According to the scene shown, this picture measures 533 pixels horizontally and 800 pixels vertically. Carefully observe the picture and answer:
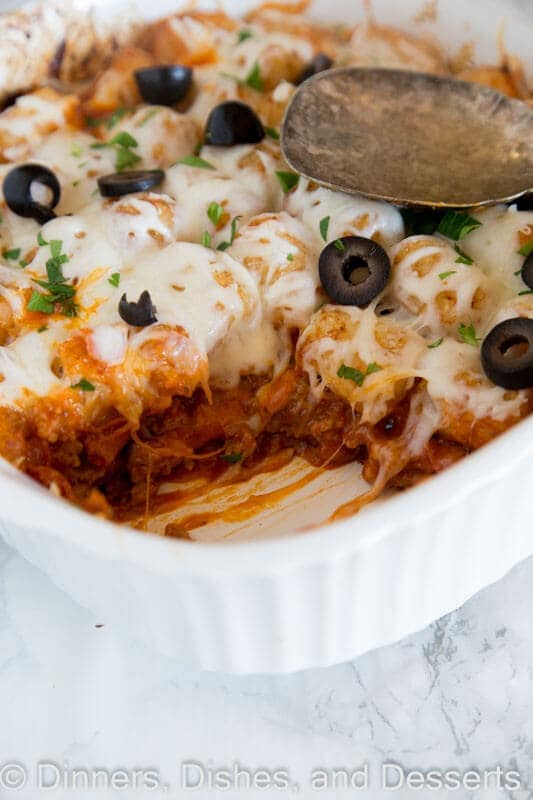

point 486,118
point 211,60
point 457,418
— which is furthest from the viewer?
point 211,60

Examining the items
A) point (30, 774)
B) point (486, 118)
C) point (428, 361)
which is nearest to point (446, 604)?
point (428, 361)

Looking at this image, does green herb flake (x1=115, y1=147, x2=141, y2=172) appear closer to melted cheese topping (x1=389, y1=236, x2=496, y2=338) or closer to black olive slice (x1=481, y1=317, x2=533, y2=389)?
melted cheese topping (x1=389, y1=236, x2=496, y2=338)

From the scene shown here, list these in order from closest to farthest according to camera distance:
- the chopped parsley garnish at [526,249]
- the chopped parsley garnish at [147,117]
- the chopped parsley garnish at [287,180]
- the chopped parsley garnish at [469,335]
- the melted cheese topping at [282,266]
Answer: the chopped parsley garnish at [469,335] → the chopped parsley garnish at [526,249] → the melted cheese topping at [282,266] → the chopped parsley garnish at [287,180] → the chopped parsley garnish at [147,117]

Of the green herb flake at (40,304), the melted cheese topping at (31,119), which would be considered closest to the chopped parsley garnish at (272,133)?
the melted cheese topping at (31,119)

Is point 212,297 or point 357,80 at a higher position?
point 357,80

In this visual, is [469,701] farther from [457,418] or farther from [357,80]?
[357,80]

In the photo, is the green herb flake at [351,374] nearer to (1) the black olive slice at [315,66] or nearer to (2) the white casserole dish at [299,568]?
(2) the white casserole dish at [299,568]

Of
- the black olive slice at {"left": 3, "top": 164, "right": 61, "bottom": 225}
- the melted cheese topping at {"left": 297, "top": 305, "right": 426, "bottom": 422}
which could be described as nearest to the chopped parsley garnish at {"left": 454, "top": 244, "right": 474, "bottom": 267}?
the melted cheese topping at {"left": 297, "top": 305, "right": 426, "bottom": 422}
